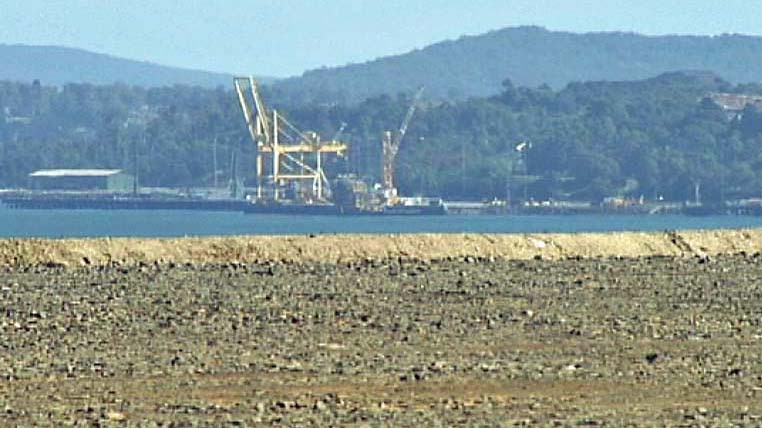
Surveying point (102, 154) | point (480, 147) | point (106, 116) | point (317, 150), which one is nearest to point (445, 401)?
point (317, 150)

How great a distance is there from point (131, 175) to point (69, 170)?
4847mm

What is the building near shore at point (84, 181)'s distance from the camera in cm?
14875

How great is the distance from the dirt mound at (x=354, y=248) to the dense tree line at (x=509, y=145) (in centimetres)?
9339

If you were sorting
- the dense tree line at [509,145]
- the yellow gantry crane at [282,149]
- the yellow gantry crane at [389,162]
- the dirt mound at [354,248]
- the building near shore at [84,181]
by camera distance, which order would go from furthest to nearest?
the building near shore at [84,181] < the dense tree line at [509,145] < the yellow gantry crane at [389,162] < the yellow gantry crane at [282,149] < the dirt mound at [354,248]

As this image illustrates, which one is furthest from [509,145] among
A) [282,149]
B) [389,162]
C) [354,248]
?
[354,248]

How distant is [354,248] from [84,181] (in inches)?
4787

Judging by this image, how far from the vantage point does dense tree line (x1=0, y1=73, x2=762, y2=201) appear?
133875 mm

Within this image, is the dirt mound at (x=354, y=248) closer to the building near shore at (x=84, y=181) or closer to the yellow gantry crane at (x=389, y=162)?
the yellow gantry crane at (x=389, y=162)

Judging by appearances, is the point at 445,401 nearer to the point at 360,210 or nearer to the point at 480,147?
the point at 360,210

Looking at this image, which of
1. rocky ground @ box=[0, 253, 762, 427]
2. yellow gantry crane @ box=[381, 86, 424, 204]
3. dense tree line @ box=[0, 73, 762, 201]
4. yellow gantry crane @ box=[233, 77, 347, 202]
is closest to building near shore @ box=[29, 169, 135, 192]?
dense tree line @ box=[0, 73, 762, 201]

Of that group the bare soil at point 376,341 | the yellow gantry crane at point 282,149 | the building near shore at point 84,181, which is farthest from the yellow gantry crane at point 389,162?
the bare soil at point 376,341

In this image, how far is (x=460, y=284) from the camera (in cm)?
2375

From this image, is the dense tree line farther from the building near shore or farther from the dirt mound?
the dirt mound

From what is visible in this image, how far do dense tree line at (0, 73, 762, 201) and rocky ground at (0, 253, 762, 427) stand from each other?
335 feet
